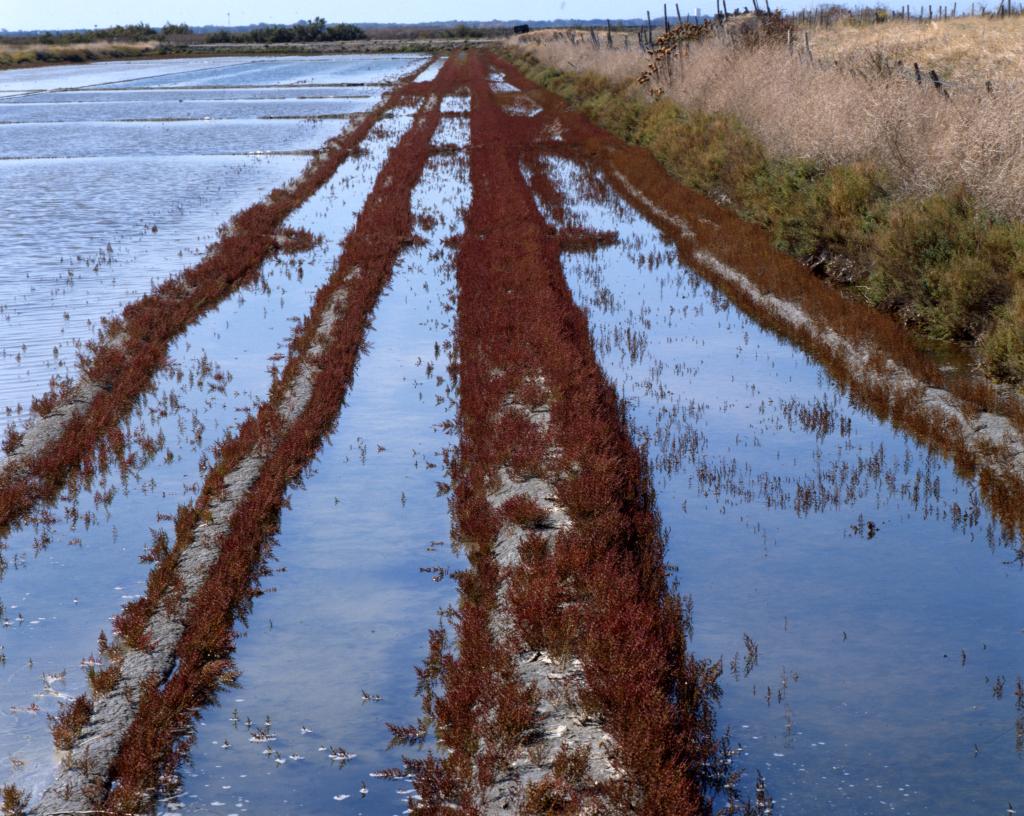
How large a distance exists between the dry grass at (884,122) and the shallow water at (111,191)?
400 inches

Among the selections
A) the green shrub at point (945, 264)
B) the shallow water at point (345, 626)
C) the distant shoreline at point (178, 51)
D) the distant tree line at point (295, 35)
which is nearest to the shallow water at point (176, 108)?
the green shrub at point (945, 264)

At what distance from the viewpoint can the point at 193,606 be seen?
6.84 metres

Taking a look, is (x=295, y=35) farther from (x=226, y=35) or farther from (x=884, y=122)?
(x=884, y=122)

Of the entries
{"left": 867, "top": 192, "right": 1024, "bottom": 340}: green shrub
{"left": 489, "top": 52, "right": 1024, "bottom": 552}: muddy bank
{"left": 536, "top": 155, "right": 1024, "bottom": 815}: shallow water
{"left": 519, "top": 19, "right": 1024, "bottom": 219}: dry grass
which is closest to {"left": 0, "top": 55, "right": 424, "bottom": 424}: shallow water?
{"left": 536, "top": 155, "right": 1024, "bottom": 815}: shallow water

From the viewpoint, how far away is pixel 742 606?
6.89 m

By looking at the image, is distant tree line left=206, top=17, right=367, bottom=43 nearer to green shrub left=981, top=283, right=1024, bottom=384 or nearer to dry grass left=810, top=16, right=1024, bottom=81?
dry grass left=810, top=16, right=1024, bottom=81

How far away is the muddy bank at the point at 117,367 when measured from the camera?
9111mm

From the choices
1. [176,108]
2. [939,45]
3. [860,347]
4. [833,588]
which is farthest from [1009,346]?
[176,108]

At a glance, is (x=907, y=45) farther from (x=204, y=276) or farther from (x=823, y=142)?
(x=204, y=276)

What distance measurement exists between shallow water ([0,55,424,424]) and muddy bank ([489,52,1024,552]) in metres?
7.97

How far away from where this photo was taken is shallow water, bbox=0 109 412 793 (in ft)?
19.9

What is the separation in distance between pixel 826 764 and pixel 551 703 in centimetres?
133

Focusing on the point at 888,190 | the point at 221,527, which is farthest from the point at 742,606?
the point at 888,190

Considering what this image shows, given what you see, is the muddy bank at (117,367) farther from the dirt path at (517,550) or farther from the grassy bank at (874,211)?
the grassy bank at (874,211)
